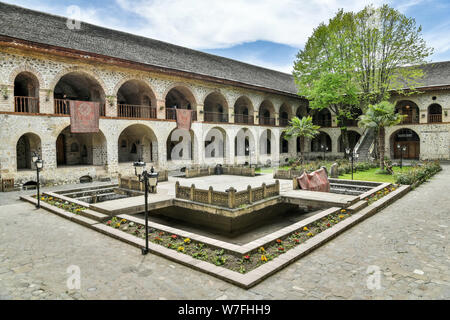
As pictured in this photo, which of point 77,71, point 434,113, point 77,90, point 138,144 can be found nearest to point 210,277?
→ point 77,71

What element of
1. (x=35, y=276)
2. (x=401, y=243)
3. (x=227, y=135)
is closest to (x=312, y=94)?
(x=227, y=135)

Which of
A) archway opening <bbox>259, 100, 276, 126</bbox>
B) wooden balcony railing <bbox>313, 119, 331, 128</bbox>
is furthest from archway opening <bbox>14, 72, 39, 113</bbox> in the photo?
wooden balcony railing <bbox>313, 119, 331, 128</bbox>

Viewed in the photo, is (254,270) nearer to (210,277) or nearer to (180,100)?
(210,277)

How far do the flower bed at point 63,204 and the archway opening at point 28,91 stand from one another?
5.74 m

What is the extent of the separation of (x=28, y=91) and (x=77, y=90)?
4.15 metres

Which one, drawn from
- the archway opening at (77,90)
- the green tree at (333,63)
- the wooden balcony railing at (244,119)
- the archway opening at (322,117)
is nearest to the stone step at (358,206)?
the archway opening at (77,90)

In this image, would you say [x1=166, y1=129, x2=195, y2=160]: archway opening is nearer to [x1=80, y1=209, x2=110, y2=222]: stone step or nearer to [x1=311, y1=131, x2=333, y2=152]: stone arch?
[x1=80, y1=209, x2=110, y2=222]: stone step

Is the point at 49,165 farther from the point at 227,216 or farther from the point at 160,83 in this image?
the point at 227,216

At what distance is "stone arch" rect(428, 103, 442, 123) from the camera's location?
2689 centimetres

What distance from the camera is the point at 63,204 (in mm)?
10266

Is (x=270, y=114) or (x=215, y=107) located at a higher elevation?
(x=215, y=107)

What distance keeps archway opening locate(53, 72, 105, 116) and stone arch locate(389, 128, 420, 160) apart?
26290 millimetres

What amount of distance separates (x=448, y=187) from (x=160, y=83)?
16960 millimetres

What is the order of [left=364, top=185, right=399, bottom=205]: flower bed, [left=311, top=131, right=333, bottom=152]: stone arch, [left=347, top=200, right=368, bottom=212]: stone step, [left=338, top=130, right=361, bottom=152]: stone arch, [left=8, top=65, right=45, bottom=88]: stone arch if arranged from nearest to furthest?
[left=347, top=200, right=368, bottom=212]: stone step, [left=364, top=185, right=399, bottom=205]: flower bed, [left=8, top=65, right=45, bottom=88]: stone arch, [left=338, top=130, right=361, bottom=152]: stone arch, [left=311, top=131, right=333, bottom=152]: stone arch
